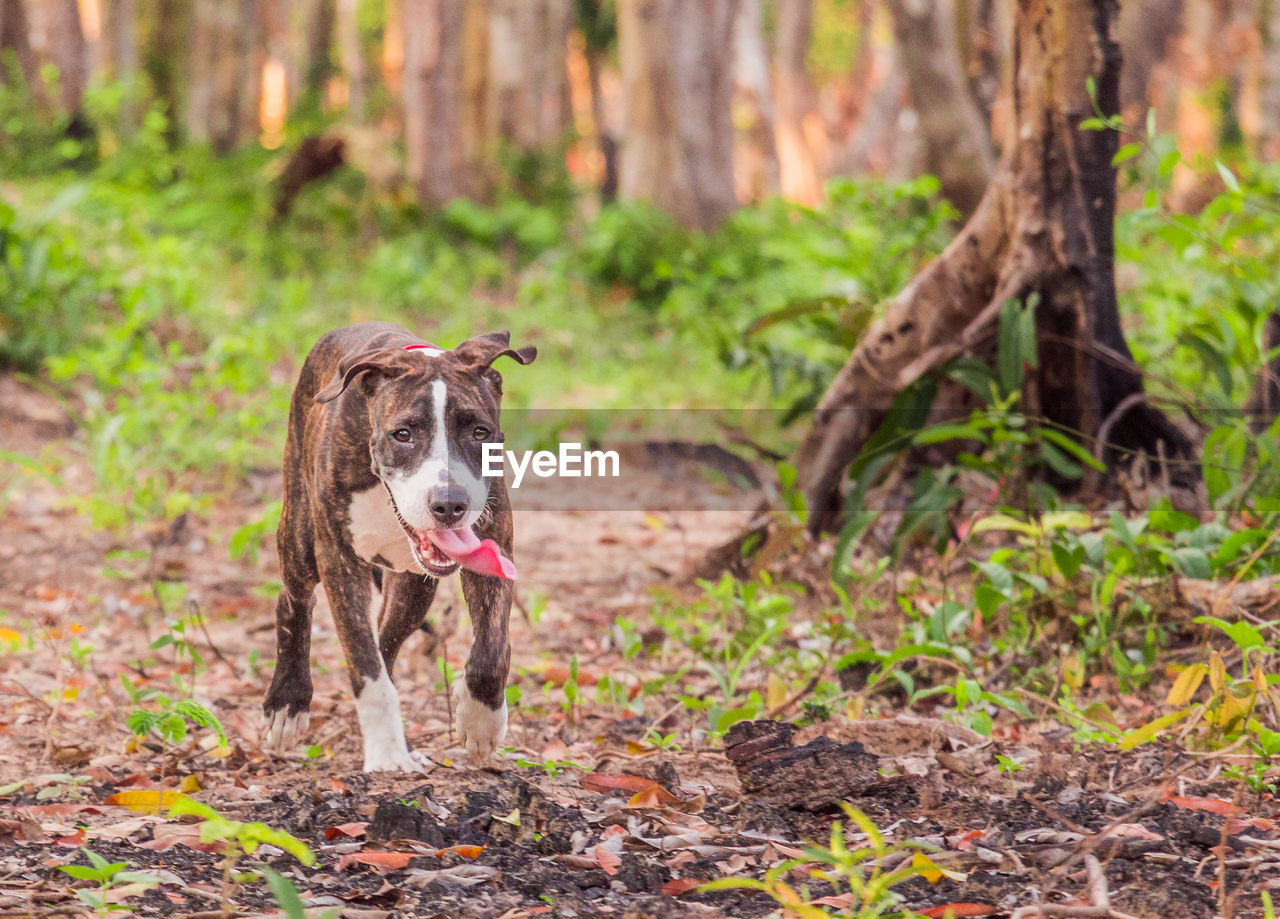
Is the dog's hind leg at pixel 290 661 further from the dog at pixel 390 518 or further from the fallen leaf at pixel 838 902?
the fallen leaf at pixel 838 902

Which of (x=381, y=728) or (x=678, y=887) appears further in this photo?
(x=381, y=728)

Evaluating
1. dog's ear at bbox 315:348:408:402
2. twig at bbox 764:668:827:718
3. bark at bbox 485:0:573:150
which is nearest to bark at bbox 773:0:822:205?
bark at bbox 485:0:573:150

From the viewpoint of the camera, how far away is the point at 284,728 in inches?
146

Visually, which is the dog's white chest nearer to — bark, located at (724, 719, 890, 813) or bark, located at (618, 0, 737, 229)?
bark, located at (724, 719, 890, 813)

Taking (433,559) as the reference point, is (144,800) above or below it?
below

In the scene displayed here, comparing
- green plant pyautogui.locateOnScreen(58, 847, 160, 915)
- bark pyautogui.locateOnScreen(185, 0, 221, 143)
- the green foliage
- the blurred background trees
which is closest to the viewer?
the green foliage

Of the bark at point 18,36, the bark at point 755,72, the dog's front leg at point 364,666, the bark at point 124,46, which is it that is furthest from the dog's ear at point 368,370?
the bark at point 755,72

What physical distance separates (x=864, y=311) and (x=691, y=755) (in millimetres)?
3330

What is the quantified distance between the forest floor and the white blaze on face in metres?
0.68

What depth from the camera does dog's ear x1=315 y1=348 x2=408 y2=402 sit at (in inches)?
116

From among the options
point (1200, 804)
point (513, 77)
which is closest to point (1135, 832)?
point (1200, 804)

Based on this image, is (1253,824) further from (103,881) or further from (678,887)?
(103,881)

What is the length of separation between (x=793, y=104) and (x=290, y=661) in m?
29.1

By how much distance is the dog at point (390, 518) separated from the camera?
294 centimetres
